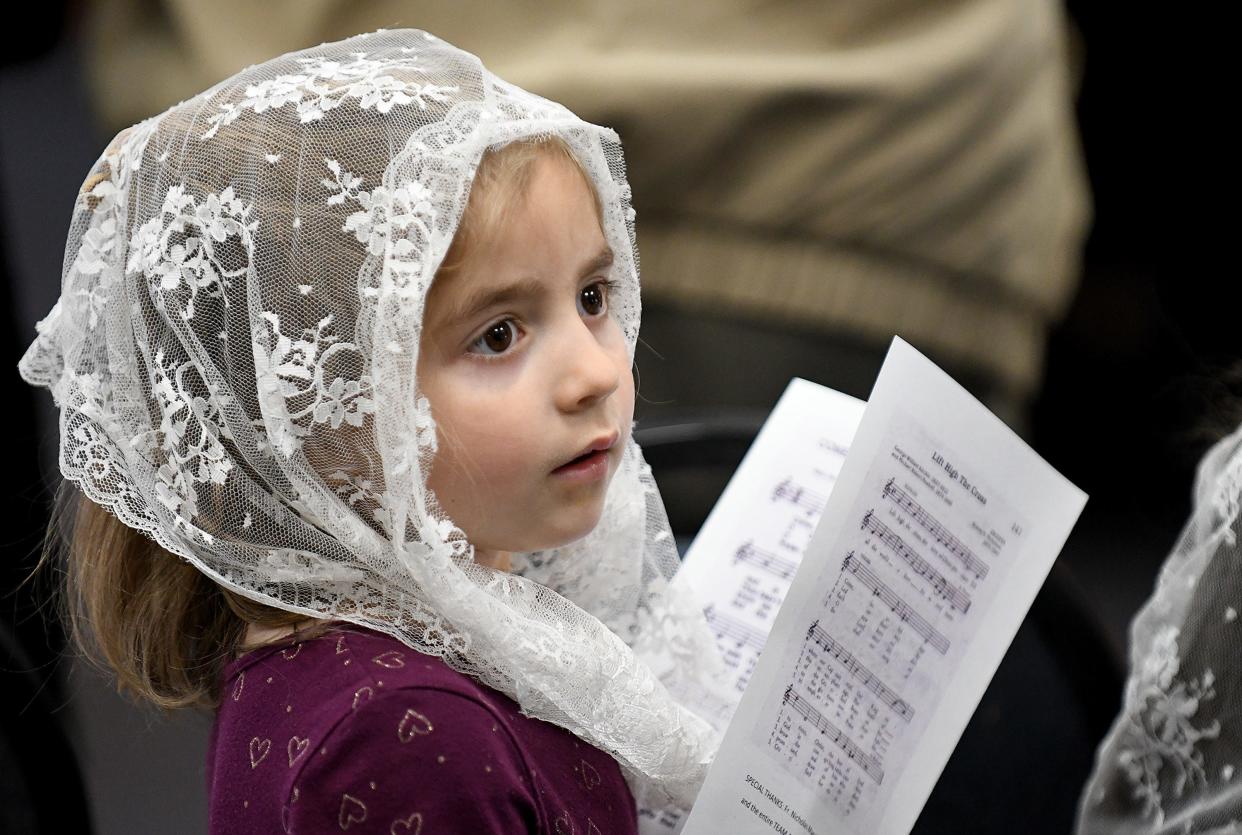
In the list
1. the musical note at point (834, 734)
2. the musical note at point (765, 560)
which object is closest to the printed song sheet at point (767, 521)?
the musical note at point (765, 560)

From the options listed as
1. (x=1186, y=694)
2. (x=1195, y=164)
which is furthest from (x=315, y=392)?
(x=1195, y=164)

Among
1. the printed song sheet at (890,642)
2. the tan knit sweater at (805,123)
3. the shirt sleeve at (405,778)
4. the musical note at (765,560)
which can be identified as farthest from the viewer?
the tan knit sweater at (805,123)

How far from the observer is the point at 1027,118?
1798mm

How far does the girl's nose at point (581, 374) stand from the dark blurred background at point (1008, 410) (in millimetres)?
492

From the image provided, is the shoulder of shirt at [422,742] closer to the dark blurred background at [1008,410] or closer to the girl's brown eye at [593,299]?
the girl's brown eye at [593,299]

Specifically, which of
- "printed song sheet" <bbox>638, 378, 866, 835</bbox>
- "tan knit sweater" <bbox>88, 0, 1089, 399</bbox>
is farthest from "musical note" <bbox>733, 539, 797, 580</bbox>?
"tan knit sweater" <bbox>88, 0, 1089, 399</bbox>

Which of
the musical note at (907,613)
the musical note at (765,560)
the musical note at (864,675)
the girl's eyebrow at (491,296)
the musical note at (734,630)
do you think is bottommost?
the musical note at (734,630)

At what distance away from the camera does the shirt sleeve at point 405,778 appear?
704 millimetres

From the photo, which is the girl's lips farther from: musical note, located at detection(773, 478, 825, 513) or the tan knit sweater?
the tan knit sweater

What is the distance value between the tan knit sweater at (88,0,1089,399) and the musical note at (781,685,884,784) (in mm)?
1032

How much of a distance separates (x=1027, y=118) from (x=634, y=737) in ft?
4.21

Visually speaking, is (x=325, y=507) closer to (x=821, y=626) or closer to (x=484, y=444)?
(x=484, y=444)

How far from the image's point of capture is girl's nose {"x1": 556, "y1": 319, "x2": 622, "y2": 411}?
2.52ft

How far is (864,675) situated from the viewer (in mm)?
819
